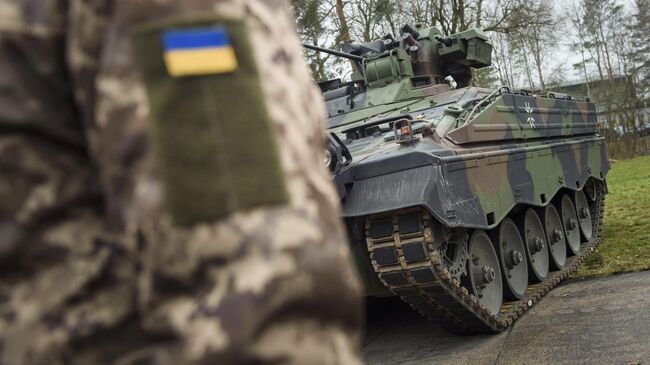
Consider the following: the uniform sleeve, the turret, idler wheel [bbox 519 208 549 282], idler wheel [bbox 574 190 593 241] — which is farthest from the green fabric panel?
idler wheel [bbox 574 190 593 241]

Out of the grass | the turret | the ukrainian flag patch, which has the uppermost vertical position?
the turret

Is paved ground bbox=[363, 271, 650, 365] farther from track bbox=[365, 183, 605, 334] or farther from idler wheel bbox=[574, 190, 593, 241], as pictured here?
idler wheel bbox=[574, 190, 593, 241]

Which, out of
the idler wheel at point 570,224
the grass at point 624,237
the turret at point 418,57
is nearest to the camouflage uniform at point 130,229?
the grass at point 624,237

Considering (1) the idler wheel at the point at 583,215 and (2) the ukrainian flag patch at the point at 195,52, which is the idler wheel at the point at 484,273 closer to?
(1) the idler wheel at the point at 583,215

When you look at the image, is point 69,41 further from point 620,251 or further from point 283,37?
point 620,251

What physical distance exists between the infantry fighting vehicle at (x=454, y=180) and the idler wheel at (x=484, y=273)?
0.01 m

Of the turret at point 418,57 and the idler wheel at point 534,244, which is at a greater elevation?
the turret at point 418,57

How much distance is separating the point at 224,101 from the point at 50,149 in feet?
0.70

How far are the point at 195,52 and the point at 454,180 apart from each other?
4679mm

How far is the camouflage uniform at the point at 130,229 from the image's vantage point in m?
0.69

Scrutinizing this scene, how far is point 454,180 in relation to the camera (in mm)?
5246

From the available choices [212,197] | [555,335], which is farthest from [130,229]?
[555,335]

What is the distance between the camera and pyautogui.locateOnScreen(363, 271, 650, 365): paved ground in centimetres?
474

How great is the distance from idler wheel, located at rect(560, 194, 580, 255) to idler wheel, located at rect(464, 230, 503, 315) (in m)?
2.69
